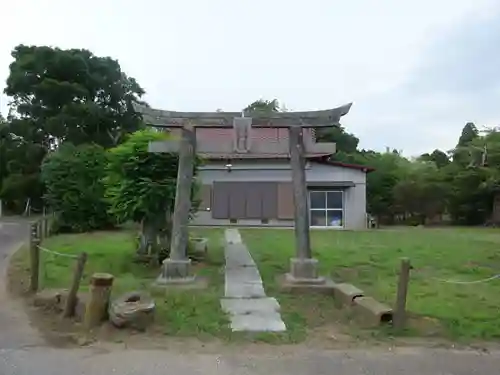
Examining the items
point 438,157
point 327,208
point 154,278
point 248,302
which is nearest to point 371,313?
point 248,302

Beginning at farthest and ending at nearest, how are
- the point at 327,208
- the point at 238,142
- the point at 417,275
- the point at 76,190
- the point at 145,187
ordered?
1. the point at 327,208
2. the point at 76,190
3. the point at 145,187
4. the point at 417,275
5. the point at 238,142

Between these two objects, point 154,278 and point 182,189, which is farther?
point 154,278

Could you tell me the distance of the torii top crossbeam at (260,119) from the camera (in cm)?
1084

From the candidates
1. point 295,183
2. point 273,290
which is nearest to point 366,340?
point 273,290

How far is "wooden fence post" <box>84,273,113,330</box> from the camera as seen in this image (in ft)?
23.6

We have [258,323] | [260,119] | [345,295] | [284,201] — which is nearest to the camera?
[258,323]

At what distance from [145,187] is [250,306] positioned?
447 cm

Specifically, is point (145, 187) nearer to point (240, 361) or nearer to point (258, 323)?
point (258, 323)

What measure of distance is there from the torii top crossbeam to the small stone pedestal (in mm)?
2576

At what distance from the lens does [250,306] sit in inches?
328

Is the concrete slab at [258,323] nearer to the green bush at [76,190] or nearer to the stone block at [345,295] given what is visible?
the stone block at [345,295]

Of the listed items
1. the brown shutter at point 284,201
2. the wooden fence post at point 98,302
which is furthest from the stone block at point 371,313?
the brown shutter at point 284,201

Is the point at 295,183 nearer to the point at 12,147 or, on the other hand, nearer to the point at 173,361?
the point at 173,361

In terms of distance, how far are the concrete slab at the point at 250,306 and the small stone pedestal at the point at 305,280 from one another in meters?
0.94
